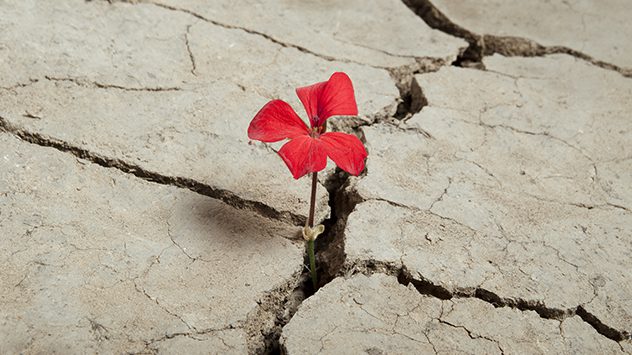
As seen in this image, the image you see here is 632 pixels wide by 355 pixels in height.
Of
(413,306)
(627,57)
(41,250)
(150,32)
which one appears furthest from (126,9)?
(627,57)

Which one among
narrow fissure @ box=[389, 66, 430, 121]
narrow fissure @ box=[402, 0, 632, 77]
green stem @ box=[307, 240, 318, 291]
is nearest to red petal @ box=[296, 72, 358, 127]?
green stem @ box=[307, 240, 318, 291]

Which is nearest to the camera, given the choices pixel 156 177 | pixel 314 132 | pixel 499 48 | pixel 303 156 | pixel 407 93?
pixel 303 156

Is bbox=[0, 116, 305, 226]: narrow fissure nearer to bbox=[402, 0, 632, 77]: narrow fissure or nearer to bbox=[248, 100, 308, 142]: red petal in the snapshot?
bbox=[248, 100, 308, 142]: red petal

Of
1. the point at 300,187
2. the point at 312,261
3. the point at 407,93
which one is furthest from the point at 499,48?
the point at 312,261

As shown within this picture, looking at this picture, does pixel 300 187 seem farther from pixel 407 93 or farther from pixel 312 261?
pixel 407 93

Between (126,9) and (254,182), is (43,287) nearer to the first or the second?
(254,182)

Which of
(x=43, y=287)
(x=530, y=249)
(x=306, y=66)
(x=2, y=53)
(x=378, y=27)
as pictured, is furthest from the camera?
(x=378, y=27)

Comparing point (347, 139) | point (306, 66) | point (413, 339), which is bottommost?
point (413, 339)
